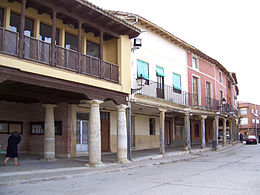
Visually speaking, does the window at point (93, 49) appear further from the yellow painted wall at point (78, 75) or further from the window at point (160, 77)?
the window at point (160, 77)

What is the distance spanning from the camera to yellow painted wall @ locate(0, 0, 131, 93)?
8746mm

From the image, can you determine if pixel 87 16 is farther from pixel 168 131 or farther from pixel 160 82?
pixel 168 131

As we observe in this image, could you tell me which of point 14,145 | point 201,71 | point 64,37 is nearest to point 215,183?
point 14,145

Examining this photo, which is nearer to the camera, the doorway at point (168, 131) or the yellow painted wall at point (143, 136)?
the yellow painted wall at point (143, 136)

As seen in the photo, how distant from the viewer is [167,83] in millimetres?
19078

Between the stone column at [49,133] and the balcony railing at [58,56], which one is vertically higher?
the balcony railing at [58,56]

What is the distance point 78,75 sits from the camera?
10672 mm

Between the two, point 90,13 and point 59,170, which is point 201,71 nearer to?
point 90,13

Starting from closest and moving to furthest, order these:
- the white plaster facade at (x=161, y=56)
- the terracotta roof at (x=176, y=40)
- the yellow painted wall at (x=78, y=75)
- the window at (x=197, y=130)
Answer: the yellow painted wall at (x=78, y=75) → the terracotta roof at (x=176, y=40) → the white plaster facade at (x=161, y=56) → the window at (x=197, y=130)

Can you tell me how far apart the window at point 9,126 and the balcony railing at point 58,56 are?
21.7 feet

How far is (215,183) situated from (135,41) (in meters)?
8.88

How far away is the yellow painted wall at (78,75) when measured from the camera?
8.75 meters

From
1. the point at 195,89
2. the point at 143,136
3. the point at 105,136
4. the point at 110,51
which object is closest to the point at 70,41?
the point at 110,51

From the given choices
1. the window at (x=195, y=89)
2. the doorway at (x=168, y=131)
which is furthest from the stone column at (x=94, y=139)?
the doorway at (x=168, y=131)
